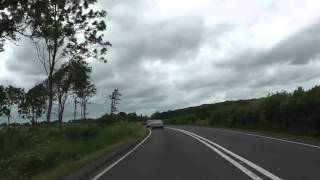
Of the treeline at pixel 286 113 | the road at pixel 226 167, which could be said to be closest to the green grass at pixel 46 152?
the road at pixel 226 167

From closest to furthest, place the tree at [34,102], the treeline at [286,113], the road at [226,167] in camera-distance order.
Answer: the road at [226,167]
the treeline at [286,113]
the tree at [34,102]

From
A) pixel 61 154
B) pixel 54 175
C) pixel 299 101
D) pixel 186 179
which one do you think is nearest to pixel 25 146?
pixel 61 154

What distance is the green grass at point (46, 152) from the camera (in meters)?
18.1

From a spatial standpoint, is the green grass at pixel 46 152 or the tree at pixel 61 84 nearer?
the green grass at pixel 46 152

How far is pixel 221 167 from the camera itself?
18.1 meters

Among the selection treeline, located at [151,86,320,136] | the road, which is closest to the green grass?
the road

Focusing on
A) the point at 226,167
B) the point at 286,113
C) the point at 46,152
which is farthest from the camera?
the point at 286,113

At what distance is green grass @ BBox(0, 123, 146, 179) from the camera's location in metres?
18.1

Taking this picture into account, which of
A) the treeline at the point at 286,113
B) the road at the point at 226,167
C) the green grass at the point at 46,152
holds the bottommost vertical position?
the road at the point at 226,167

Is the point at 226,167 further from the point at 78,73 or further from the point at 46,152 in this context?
the point at 78,73

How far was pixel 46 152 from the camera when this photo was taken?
22.0 m

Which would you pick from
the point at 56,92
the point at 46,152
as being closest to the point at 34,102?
the point at 56,92

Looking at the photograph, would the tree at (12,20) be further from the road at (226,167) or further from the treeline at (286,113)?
the treeline at (286,113)

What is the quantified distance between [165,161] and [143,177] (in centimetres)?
524
